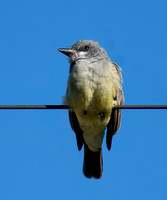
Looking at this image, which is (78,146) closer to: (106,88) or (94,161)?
(94,161)

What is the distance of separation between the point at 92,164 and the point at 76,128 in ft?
2.75

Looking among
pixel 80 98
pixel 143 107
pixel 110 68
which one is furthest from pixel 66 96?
pixel 143 107

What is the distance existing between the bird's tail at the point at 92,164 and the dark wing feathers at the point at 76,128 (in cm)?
21

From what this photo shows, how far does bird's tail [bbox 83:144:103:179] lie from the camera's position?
7.83 meters

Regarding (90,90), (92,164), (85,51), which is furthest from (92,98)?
(92,164)

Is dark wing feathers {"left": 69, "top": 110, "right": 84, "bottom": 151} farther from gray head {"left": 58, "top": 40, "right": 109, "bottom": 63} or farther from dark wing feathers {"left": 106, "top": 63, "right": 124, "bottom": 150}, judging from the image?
gray head {"left": 58, "top": 40, "right": 109, "bottom": 63}

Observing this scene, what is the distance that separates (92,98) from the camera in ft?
21.1

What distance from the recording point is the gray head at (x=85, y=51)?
7.32m

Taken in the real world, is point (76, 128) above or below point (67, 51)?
below

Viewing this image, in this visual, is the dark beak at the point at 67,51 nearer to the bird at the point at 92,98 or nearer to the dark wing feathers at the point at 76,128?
the bird at the point at 92,98

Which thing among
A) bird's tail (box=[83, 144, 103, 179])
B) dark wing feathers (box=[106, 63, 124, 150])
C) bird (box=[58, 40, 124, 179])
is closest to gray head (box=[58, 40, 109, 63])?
bird (box=[58, 40, 124, 179])

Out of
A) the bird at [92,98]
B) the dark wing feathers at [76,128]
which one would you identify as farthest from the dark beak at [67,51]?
the dark wing feathers at [76,128]

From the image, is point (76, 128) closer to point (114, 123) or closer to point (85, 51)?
point (114, 123)

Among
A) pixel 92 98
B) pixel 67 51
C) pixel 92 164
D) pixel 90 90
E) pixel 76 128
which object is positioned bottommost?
pixel 92 164
